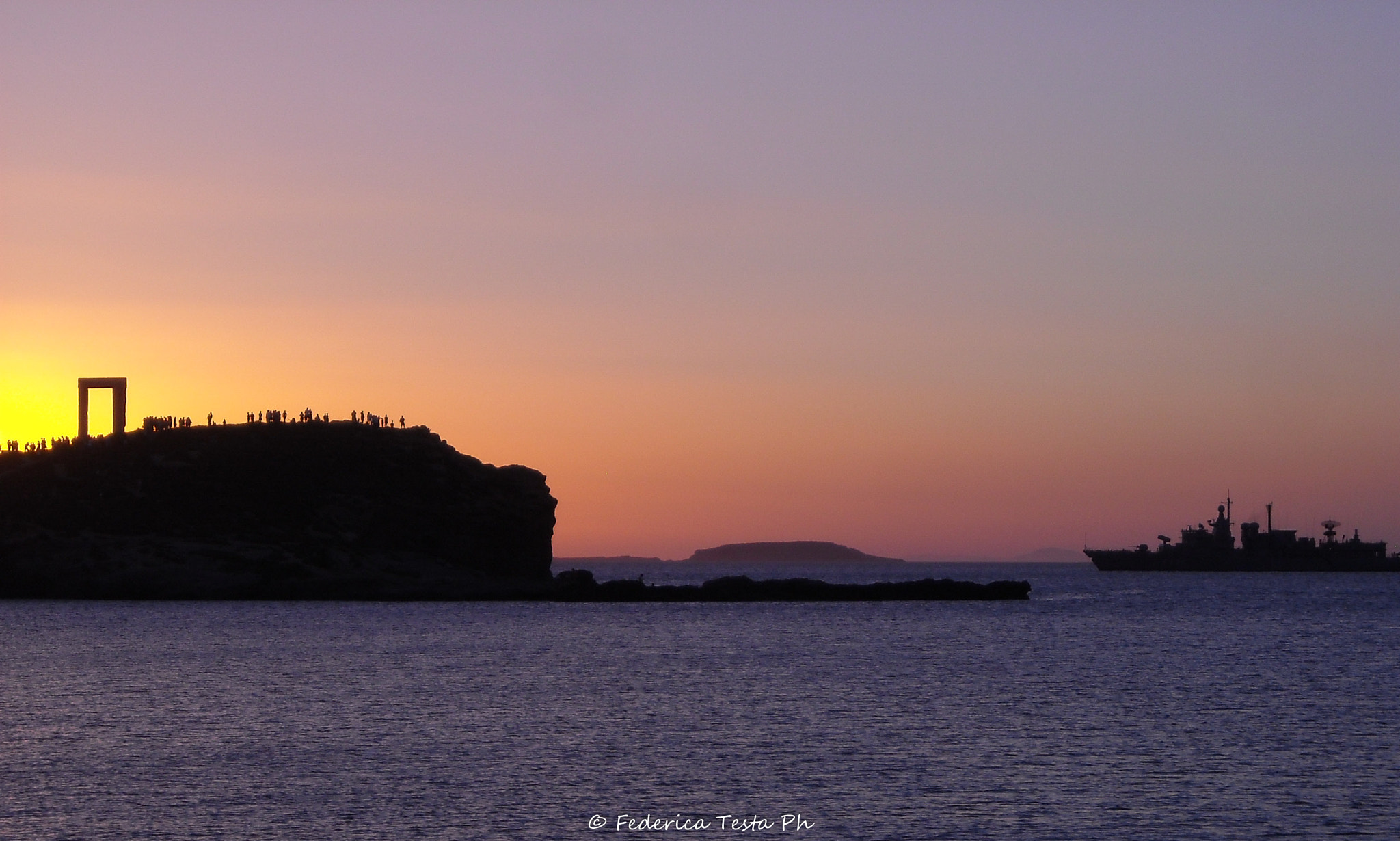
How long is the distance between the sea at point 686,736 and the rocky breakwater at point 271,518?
43.6 meters

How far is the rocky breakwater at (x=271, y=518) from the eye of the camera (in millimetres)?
140625

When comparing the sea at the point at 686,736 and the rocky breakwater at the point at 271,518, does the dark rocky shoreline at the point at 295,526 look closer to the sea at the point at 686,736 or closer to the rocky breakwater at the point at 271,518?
the rocky breakwater at the point at 271,518

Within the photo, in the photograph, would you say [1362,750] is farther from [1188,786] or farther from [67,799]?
[67,799]

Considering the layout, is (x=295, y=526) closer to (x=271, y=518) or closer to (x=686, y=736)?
(x=271, y=518)

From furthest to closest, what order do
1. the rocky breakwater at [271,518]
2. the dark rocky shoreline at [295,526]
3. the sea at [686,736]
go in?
Answer: the dark rocky shoreline at [295,526], the rocky breakwater at [271,518], the sea at [686,736]

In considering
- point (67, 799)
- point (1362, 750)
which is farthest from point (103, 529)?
point (1362, 750)

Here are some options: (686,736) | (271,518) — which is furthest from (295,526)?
(686,736)

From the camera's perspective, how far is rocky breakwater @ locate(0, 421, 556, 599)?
141 meters

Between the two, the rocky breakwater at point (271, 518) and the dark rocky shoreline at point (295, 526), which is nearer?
the rocky breakwater at point (271, 518)

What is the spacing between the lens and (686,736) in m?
48.6

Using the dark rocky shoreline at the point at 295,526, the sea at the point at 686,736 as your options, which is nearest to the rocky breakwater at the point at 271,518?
the dark rocky shoreline at the point at 295,526

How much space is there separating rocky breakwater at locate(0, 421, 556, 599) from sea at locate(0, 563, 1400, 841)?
143 ft

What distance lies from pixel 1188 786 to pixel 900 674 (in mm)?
31220

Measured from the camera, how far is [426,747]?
151ft
